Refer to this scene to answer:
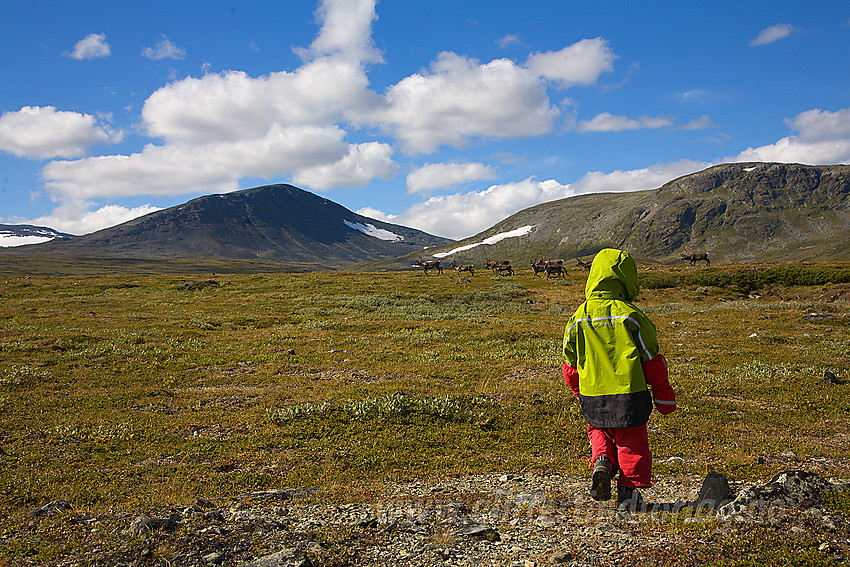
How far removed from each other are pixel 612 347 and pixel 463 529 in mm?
3168

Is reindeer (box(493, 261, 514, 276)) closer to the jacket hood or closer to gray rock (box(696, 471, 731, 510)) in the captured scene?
the jacket hood

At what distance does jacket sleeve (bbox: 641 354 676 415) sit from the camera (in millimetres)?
6547

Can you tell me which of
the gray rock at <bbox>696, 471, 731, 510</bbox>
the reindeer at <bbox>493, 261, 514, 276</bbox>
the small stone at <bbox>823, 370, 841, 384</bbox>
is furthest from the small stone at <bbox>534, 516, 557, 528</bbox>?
the reindeer at <bbox>493, 261, 514, 276</bbox>

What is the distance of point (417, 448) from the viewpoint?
9977mm

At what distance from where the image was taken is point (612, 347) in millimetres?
6812

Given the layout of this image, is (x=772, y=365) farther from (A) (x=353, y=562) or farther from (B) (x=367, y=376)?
(A) (x=353, y=562)

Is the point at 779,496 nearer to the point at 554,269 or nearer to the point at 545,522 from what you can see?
the point at 545,522

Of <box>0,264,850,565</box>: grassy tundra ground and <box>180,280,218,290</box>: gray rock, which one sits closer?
<box>0,264,850,565</box>: grassy tundra ground

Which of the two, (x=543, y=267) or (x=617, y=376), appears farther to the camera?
(x=543, y=267)

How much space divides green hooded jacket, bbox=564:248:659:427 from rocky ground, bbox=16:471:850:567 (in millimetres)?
1336

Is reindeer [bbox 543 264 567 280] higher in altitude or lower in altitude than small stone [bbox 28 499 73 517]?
higher

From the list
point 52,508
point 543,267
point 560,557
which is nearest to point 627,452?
point 560,557

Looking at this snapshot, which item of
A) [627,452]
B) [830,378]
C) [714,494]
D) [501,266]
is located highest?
[501,266]

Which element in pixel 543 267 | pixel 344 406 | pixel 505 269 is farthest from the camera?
pixel 505 269
